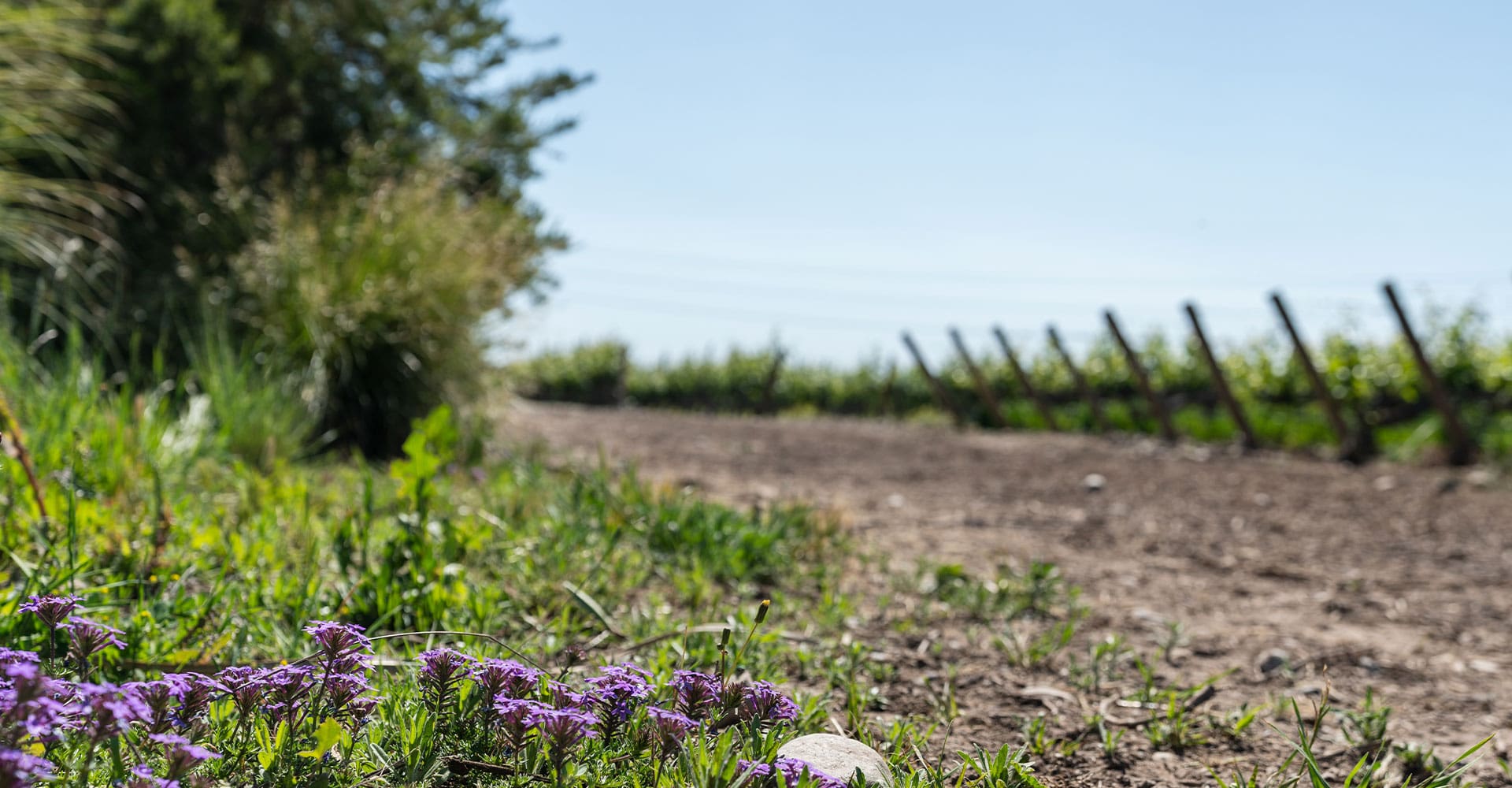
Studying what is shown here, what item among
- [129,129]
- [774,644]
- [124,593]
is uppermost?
[129,129]

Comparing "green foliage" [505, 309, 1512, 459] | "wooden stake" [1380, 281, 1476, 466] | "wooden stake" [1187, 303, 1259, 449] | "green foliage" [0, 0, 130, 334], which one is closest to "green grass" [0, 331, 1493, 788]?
"green foliage" [0, 0, 130, 334]

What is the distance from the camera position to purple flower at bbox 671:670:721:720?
46.2 inches

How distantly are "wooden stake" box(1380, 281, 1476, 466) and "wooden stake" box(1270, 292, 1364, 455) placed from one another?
693 millimetres

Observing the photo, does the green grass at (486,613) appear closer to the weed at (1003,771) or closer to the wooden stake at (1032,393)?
the weed at (1003,771)

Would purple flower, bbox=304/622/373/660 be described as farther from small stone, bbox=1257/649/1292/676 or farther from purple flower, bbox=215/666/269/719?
small stone, bbox=1257/649/1292/676

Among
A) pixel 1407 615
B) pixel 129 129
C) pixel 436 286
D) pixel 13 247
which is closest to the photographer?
pixel 1407 615

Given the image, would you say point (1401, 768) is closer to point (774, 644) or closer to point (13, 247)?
point (774, 644)

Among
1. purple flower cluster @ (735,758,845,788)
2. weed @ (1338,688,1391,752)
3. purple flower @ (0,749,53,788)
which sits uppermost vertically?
purple flower @ (0,749,53,788)

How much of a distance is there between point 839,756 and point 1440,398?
766 centimetres

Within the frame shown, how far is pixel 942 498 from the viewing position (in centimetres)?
506

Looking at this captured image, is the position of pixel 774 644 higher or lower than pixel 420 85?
lower

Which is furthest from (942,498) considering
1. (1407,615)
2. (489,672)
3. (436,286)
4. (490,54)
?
(490,54)

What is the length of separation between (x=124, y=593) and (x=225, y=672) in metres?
0.94

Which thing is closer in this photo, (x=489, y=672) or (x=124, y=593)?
(x=489, y=672)
